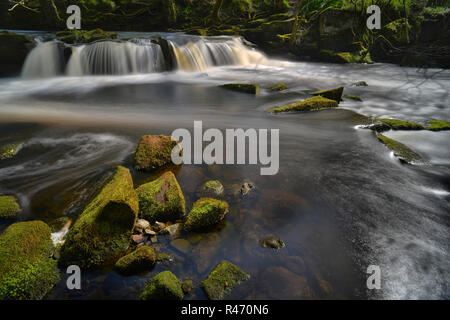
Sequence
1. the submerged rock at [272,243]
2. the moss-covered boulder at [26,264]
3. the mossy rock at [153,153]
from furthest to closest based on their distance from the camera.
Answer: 1. the mossy rock at [153,153]
2. the submerged rock at [272,243]
3. the moss-covered boulder at [26,264]

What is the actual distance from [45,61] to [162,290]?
12.8 metres

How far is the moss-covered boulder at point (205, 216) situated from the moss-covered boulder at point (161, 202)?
0.59ft

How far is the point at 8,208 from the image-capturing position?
279 cm

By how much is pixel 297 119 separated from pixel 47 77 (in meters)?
10.9

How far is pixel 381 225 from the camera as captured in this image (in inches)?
108

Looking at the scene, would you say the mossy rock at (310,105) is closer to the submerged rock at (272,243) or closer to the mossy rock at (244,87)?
the mossy rock at (244,87)

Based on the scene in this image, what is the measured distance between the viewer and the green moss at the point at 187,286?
1.99m

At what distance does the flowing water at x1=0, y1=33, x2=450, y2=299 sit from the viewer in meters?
2.17

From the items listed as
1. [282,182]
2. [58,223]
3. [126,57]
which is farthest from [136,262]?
[126,57]

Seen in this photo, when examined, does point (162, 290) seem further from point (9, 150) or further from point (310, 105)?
point (310, 105)

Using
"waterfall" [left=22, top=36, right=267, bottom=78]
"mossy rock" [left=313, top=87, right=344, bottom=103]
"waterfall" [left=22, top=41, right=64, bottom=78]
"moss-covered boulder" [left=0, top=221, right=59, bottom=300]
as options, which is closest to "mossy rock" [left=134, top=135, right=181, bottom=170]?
"moss-covered boulder" [left=0, top=221, right=59, bottom=300]

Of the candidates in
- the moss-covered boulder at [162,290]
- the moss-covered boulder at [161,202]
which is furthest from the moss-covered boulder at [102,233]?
the moss-covered boulder at [162,290]

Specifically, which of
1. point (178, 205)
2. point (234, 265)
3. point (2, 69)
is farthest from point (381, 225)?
point (2, 69)
